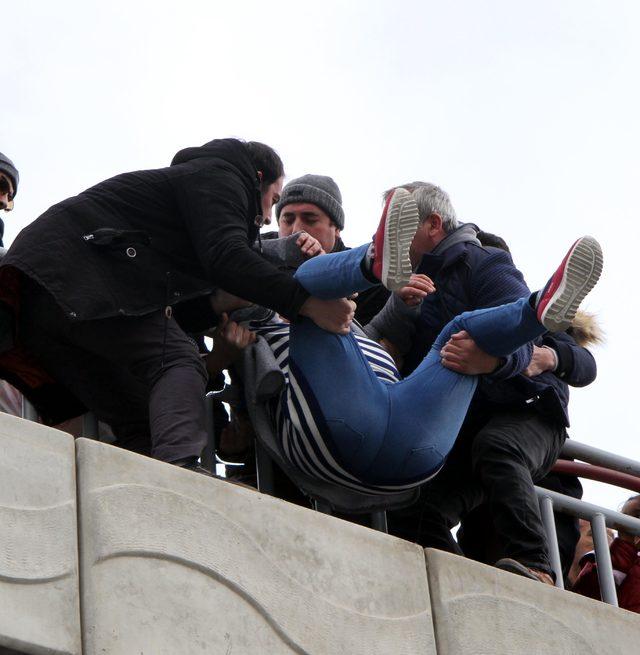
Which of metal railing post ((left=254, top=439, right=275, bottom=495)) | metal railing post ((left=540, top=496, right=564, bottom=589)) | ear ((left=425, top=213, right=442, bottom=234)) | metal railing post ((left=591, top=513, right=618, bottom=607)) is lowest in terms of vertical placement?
metal railing post ((left=591, top=513, right=618, bottom=607))

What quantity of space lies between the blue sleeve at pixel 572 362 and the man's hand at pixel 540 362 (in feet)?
0.12

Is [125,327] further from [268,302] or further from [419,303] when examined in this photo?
[419,303]

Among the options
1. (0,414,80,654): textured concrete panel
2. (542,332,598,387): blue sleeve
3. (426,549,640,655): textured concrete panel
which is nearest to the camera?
(0,414,80,654): textured concrete panel

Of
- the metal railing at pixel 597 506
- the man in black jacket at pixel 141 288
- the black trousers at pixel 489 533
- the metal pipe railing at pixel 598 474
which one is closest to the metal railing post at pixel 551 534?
the metal railing at pixel 597 506

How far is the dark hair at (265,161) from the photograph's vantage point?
5535mm

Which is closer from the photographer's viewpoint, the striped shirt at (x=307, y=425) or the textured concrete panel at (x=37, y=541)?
the textured concrete panel at (x=37, y=541)

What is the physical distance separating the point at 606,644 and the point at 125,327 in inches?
68.2

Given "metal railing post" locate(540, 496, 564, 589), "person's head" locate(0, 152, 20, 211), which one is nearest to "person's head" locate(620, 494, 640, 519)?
"metal railing post" locate(540, 496, 564, 589)

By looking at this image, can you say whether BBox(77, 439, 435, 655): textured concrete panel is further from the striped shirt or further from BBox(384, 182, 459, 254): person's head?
BBox(384, 182, 459, 254): person's head

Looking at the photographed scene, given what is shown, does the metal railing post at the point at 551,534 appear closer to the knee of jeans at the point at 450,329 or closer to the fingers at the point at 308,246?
the knee of jeans at the point at 450,329

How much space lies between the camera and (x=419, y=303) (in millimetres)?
5734

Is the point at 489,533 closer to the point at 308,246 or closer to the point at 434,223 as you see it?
the point at 434,223

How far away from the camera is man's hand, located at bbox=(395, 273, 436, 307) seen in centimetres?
547

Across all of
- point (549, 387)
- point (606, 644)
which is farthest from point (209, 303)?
point (606, 644)
